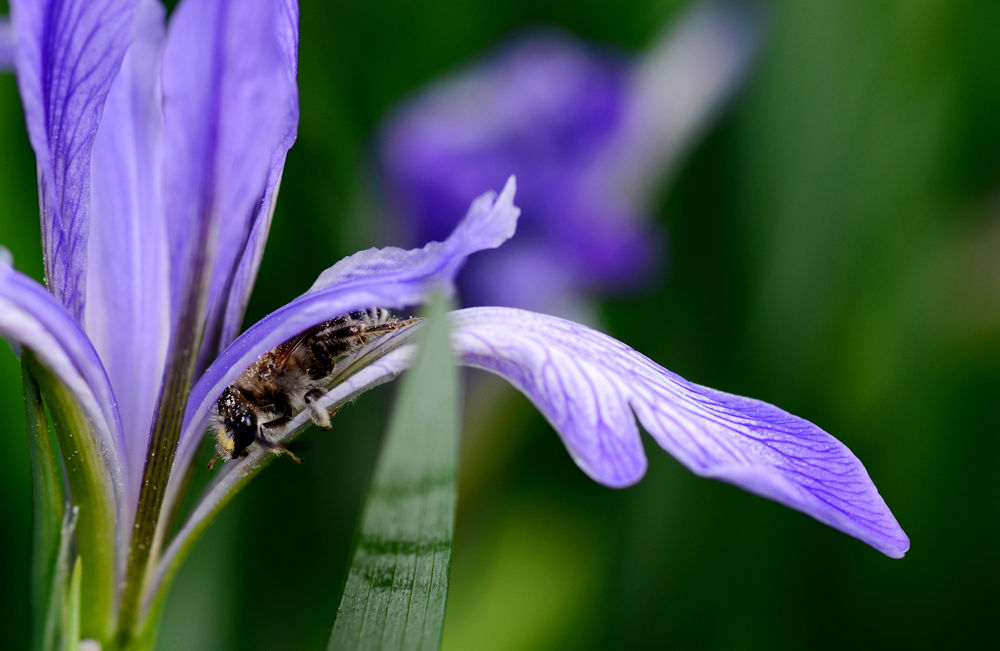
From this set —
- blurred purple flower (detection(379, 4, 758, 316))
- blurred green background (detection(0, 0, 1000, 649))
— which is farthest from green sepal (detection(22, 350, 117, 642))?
blurred purple flower (detection(379, 4, 758, 316))

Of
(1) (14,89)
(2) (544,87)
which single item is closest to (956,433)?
(2) (544,87)

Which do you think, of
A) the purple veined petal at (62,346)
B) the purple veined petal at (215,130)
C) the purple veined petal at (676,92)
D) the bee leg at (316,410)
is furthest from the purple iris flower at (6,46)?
the purple veined petal at (676,92)

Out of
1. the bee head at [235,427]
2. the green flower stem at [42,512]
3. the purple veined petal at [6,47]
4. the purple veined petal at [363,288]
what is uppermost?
the purple veined petal at [6,47]

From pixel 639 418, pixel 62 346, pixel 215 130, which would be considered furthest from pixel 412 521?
pixel 215 130

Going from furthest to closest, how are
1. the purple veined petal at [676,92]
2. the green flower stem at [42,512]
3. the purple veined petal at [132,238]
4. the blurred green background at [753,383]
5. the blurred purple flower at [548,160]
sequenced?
1. the purple veined petal at [676,92]
2. the blurred purple flower at [548,160]
3. the blurred green background at [753,383]
4. the purple veined petal at [132,238]
5. the green flower stem at [42,512]

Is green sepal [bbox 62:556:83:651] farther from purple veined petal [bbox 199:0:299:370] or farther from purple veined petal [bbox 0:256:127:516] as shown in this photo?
purple veined petal [bbox 199:0:299:370]

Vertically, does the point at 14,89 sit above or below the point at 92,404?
above

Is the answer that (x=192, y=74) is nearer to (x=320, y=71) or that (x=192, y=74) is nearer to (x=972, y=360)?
(x=320, y=71)

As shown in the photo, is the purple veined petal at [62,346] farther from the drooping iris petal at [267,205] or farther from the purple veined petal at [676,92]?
the purple veined petal at [676,92]
